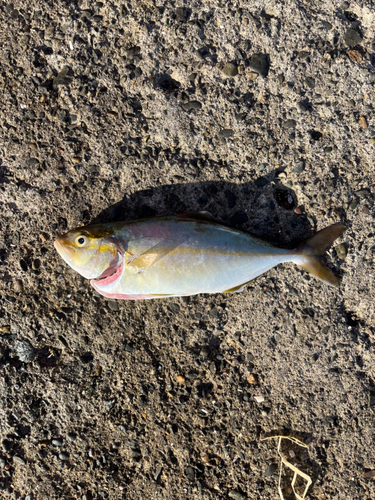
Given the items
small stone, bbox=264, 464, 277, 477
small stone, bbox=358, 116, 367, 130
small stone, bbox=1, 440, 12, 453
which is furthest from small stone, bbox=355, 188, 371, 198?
small stone, bbox=1, 440, 12, 453

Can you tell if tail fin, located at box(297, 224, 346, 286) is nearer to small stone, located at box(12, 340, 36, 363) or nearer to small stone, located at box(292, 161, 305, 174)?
small stone, located at box(292, 161, 305, 174)

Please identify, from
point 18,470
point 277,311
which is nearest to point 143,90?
point 277,311

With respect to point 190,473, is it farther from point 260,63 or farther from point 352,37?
point 352,37

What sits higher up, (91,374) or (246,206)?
(246,206)

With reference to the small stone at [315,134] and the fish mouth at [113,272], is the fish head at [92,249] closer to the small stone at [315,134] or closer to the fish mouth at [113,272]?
the fish mouth at [113,272]

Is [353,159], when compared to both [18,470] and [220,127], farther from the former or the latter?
[18,470]

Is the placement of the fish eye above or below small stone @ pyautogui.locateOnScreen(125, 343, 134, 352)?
above

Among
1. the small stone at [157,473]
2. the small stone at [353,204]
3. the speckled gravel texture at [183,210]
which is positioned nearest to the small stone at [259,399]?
the speckled gravel texture at [183,210]
